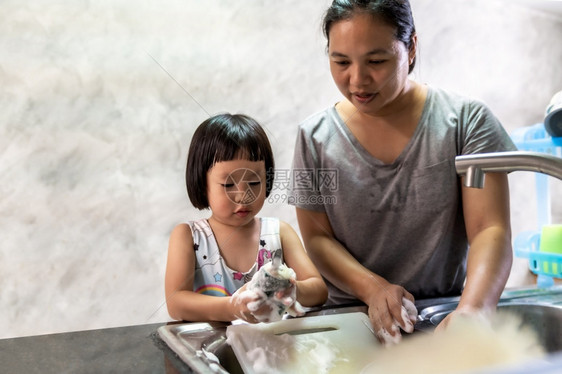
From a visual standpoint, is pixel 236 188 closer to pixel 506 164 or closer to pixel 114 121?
pixel 114 121

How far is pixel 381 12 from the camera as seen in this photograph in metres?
0.84

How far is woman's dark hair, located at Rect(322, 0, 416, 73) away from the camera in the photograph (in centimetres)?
84

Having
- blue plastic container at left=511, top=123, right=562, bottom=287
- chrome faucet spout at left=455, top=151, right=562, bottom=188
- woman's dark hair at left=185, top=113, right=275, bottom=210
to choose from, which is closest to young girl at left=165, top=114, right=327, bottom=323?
woman's dark hair at left=185, top=113, right=275, bottom=210

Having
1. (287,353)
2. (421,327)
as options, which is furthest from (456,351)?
(287,353)

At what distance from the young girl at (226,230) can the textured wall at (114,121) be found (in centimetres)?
13

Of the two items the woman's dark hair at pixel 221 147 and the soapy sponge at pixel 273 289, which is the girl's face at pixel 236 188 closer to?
the woman's dark hair at pixel 221 147

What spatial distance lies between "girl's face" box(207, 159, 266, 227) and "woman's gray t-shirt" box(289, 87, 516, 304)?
0.44ft

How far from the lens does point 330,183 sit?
98 centimetres

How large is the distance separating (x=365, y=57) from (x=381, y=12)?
0.25ft

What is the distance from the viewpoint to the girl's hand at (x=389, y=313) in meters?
0.76

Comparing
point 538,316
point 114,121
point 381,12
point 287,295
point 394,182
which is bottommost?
point 538,316

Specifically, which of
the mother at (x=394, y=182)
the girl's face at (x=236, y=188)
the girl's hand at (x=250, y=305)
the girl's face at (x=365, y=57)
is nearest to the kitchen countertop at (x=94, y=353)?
the girl's hand at (x=250, y=305)

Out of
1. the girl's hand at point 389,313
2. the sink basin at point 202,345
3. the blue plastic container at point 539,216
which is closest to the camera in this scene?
the sink basin at point 202,345

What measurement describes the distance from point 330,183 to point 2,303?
Result: 0.61m
